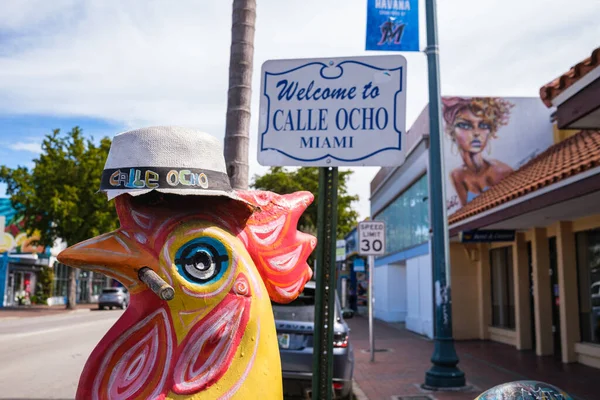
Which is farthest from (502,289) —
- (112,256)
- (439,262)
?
(112,256)

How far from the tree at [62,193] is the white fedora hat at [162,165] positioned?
2824 centimetres

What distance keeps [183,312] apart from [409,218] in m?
19.4

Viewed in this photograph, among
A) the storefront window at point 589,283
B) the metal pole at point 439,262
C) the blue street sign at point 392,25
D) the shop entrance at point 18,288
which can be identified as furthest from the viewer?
the shop entrance at point 18,288

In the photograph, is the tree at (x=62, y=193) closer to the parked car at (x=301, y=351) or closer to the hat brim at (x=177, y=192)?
the parked car at (x=301, y=351)

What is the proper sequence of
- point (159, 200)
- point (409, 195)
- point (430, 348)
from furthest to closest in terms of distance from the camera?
point (409, 195), point (430, 348), point (159, 200)

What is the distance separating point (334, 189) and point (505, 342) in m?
13.2

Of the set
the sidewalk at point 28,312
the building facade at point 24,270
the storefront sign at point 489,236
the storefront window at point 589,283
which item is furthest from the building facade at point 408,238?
the building facade at point 24,270

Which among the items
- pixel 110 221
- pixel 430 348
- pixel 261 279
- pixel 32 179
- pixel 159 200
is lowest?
pixel 430 348

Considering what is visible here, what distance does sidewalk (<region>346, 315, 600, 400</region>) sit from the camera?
8453mm

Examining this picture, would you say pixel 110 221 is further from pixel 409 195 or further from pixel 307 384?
pixel 307 384

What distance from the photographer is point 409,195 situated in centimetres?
2095

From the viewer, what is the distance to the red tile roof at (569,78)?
16.7ft

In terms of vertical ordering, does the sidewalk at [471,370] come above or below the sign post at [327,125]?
below

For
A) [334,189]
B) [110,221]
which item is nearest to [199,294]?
[334,189]
